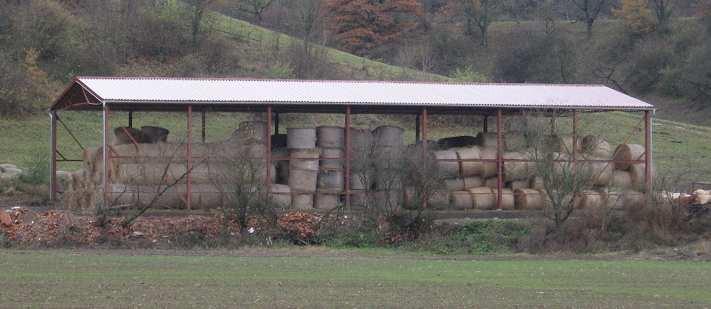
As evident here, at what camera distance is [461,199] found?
125ft

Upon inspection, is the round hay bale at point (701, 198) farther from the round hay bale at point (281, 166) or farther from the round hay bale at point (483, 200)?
the round hay bale at point (281, 166)

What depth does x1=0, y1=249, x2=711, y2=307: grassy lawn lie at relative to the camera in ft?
62.8

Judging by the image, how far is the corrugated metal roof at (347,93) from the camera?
3622 cm

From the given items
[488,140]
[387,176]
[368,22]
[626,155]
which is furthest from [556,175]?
[368,22]

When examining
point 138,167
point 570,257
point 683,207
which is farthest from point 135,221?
point 683,207

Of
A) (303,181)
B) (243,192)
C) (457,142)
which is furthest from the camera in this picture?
(457,142)

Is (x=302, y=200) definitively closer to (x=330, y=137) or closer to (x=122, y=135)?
(x=330, y=137)

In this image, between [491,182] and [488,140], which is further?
[488,140]

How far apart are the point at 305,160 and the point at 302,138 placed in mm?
794

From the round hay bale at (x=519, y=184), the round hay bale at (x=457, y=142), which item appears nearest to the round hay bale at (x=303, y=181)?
the round hay bale at (x=457, y=142)

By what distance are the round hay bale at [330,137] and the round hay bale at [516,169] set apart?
18.9 ft

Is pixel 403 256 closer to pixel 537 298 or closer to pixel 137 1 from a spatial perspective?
pixel 537 298

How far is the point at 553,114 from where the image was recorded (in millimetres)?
37156

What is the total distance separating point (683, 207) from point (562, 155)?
4185mm
